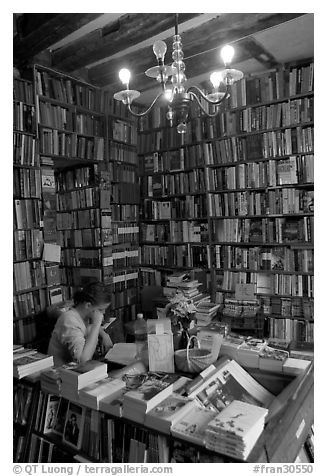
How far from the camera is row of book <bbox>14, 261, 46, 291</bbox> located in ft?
10.9

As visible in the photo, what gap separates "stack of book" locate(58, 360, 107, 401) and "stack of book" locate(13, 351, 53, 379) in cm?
22

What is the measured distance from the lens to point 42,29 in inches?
116

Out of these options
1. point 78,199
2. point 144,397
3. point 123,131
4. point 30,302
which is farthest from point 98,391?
point 123,131

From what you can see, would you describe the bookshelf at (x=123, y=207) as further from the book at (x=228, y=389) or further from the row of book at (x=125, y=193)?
the book at (x=228, y=389)

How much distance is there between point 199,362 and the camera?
1653mm

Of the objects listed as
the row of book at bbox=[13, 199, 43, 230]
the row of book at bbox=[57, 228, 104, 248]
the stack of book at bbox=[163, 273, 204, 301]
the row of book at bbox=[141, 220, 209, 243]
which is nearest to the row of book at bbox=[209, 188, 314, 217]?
the row of book at bbox=[141, 220, 209, 243]

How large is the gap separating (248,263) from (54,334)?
93.8 inches

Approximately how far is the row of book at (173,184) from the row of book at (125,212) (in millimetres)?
239

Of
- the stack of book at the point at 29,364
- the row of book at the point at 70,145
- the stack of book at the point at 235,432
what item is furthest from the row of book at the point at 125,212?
the stack of book at the point at 235,432

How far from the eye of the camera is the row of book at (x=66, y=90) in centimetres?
355

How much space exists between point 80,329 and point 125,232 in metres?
2.49

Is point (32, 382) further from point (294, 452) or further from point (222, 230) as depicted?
point (222, 230)
